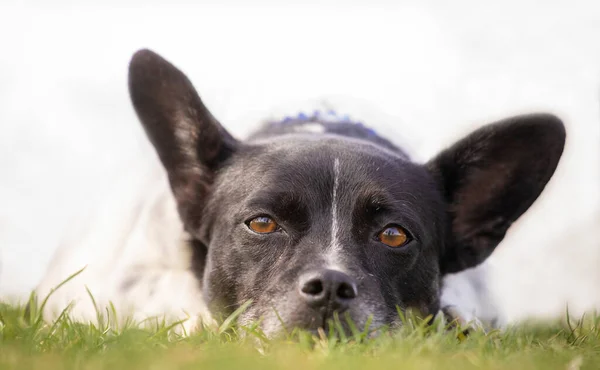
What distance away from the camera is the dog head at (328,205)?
3.50 meters

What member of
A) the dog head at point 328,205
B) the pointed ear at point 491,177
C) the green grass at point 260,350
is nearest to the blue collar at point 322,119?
the dog head at point 328,205

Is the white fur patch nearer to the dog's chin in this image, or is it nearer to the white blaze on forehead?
the white blaze on forehead

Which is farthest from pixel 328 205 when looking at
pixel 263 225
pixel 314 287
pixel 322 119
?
pixel 322 119

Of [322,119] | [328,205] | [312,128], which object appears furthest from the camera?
[322,119]

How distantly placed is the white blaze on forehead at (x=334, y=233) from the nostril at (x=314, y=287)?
0.39ft

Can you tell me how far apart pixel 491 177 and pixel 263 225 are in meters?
1.46

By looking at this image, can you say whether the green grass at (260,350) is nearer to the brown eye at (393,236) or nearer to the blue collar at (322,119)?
the brown eye at (393,236)

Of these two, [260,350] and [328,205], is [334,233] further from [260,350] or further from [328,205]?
[260,350]

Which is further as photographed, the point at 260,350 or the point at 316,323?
the point at 316,323

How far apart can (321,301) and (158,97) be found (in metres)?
1.78

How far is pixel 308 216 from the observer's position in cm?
374

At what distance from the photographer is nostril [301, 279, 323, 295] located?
10.5 feet

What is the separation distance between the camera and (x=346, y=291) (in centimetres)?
321

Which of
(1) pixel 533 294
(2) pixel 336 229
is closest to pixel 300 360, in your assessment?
(2) pixel 336 229
